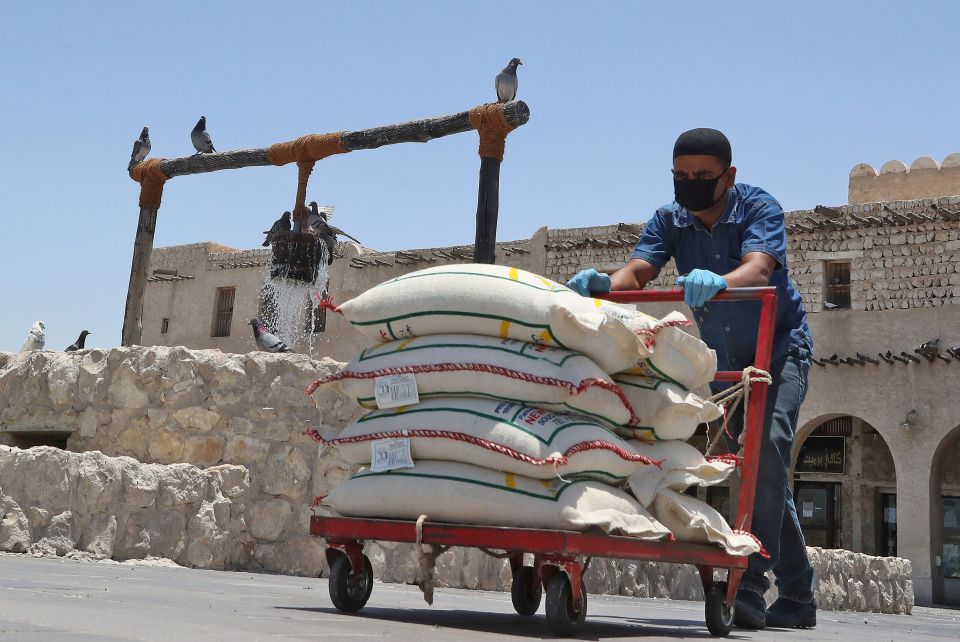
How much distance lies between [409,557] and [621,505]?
4139 mm

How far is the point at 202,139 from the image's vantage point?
40.4 feet

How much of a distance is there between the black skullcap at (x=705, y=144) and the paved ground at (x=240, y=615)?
6.03 feet

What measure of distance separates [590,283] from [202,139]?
8.71 metres

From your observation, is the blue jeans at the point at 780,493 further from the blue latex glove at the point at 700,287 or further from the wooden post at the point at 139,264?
the wooden post at the point at 139,264

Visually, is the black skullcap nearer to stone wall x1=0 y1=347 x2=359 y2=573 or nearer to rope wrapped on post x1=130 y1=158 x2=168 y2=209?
stone wall x1=0 y1=347 x2=359 y2=573

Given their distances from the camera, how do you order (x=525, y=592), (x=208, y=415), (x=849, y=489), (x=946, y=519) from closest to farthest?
(x=525, y=592) → (x=208, y=415) → (x=946, y=519) → (x=849, y=489)

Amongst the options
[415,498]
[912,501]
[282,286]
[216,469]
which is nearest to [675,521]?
[415,498]

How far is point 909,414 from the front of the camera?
60.6 feet

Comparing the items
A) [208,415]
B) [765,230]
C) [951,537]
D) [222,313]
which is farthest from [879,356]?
[222,313]

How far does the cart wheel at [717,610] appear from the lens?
3990 millimetres

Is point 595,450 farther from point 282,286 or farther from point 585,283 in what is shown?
point 282,286

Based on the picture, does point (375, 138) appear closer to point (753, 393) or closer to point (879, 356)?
point (753, 393)

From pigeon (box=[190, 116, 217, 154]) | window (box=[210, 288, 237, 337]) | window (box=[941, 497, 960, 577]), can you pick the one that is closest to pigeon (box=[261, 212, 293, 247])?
pigeon (box=[190, 116, 217, 154])

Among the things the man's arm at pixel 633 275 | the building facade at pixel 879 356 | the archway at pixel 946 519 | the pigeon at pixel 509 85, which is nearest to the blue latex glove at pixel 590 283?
the man's arm at pixel 633 275
